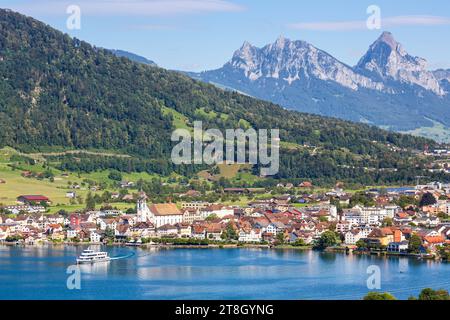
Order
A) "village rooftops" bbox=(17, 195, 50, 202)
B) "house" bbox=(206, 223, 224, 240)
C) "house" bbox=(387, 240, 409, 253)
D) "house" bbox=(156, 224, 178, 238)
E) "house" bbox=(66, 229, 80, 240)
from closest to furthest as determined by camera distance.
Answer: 1. "house" bbox=(387, 240, 409, 253)
2. "house" bbox=(206, 223, 224, 240)
3. "house" bbox=(66, 229, 80, 240)
4. "house" bbox=(156, 224, 178, 238)
5. "village rooftops" bbox=(17, 195, 50, 202)

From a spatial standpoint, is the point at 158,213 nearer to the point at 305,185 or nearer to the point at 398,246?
the point at 398,246

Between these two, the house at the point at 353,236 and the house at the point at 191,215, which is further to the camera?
the house at the point at 191,215

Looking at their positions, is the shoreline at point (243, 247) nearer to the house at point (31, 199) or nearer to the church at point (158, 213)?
the church at point (158, 213)

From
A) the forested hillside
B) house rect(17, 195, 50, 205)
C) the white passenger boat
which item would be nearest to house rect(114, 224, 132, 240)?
house rect(17, 195, 50, 205)

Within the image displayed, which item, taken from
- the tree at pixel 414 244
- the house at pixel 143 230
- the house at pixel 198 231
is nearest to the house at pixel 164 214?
the house at pixel 143 230

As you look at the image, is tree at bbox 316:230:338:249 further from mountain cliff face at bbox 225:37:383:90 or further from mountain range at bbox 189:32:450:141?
mountain cliff face at bbox 225:37:383:90
